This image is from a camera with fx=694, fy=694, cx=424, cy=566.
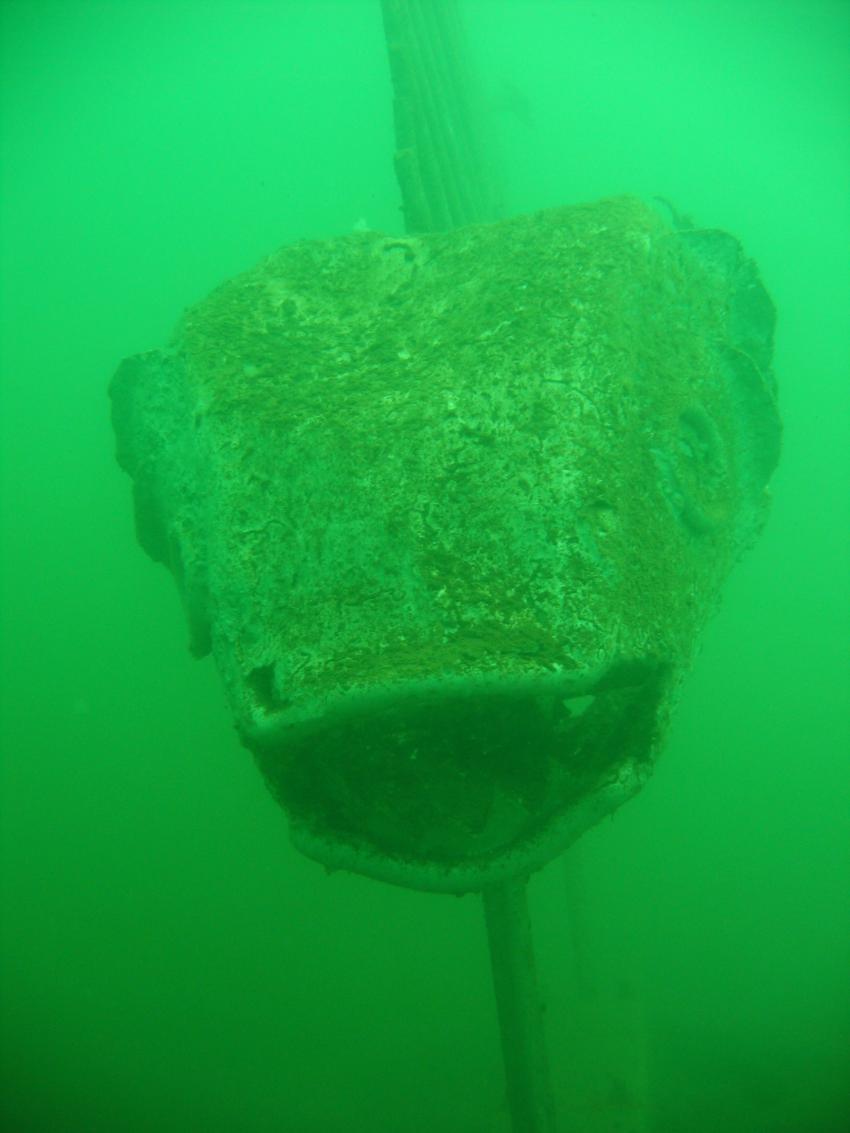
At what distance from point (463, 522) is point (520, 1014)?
218cm

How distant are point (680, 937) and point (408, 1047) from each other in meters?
4.21

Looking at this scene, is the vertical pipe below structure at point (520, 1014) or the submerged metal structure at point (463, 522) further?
the vertical pipe below structure at point (520, 1014)

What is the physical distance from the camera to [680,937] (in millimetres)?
9383

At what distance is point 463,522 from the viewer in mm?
1926

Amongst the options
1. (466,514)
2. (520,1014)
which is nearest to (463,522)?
(466,514)

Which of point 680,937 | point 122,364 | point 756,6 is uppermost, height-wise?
point 756,6

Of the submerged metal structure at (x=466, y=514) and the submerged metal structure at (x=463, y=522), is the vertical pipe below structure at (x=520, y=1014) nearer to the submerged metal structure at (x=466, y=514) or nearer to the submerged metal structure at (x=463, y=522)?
the submerged metal structure at (x=466, y=514)

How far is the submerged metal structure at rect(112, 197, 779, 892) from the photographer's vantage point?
178cm

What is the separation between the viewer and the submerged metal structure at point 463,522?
1.78m

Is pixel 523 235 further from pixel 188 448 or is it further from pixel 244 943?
pixel 244 943

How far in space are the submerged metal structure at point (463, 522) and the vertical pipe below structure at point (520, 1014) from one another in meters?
1.06

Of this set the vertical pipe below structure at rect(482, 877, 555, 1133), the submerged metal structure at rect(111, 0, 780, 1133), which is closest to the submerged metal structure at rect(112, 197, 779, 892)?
the submerged metal structure at rect(111, 0, 780, 1133)

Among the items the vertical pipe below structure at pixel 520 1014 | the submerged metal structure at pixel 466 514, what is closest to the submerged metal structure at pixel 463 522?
the submerged metal structure at pixel 466 514

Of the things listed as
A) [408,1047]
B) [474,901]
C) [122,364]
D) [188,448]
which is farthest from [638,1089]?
[122,364]
